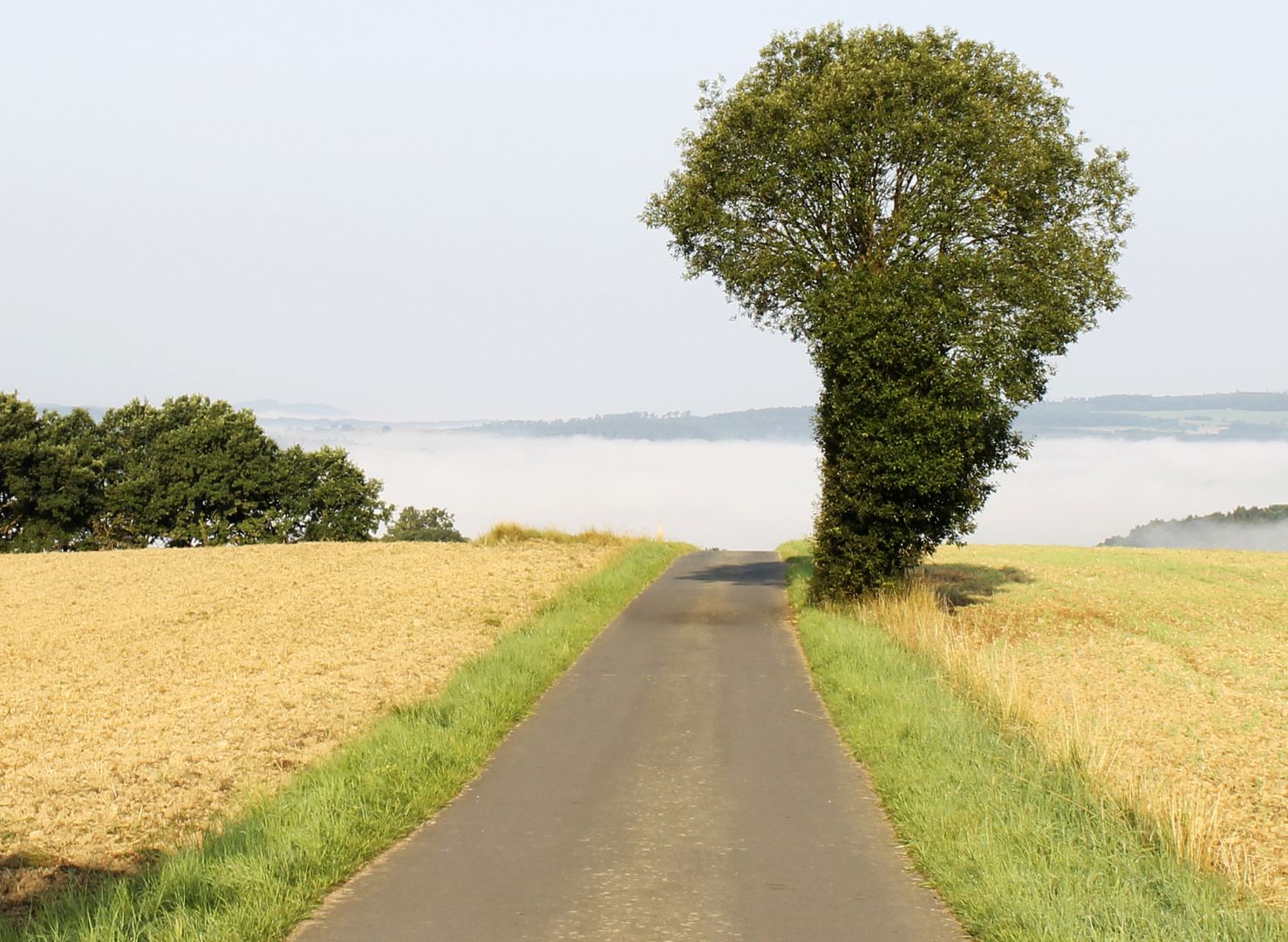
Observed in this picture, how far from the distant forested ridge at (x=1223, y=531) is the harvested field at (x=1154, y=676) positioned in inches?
2624

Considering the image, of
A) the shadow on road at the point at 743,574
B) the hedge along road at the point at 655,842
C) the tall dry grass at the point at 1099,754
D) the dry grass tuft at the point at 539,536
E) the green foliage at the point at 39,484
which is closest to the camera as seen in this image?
the hedge along road at the point at 655,842

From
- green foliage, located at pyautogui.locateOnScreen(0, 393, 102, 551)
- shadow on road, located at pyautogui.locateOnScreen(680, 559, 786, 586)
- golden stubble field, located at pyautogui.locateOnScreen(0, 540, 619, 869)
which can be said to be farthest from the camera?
green foliage, located at pyautogui.locateOnScreen(0, 393, 102, 551)

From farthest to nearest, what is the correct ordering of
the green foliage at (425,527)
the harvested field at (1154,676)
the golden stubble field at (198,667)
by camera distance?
the green foliage at (425,527)
the golden stubble field at (198,667)
the harvested field at (1154,676)

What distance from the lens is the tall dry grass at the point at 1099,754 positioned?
7.84 m

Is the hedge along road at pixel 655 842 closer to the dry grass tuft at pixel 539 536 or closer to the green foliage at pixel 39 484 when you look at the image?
the dry grass tuft at pixel 539 536

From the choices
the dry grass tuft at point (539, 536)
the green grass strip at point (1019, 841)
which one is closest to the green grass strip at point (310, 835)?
the green grass strip at point (1019, 841)

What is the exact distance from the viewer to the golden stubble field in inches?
387

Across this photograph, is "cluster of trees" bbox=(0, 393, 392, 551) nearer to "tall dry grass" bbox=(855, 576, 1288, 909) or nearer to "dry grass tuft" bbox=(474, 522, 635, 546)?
"dry grass tuft" bbox=(474, 522, 635, 546)

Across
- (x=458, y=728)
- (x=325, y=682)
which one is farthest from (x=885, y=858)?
(x=325, y=682)

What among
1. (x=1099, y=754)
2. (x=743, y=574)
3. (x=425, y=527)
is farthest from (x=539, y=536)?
(x=425, y=527)

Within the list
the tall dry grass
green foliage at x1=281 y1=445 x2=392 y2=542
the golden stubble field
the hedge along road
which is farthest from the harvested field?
green foliage at x1=281 y1=445 x2=392 y2=542

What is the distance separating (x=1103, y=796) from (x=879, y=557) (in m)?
13.3

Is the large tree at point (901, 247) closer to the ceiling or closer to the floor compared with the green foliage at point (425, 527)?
closer to the ceiling

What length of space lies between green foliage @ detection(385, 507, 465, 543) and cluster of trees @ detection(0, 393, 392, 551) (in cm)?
2766
